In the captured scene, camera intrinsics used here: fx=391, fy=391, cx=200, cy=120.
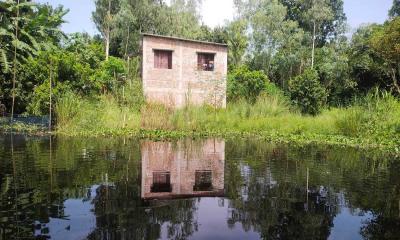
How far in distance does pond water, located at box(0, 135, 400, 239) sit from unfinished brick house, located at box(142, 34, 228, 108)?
12300 millimetres

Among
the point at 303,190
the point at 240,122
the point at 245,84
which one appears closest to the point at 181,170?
the point at 303,190

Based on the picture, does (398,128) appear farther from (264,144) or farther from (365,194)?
(365,194)

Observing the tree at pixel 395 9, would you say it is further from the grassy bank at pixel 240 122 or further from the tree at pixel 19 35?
the tree at pixel 19 35

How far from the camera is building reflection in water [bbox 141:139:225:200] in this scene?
590cm

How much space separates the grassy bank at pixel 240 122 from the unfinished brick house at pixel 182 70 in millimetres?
4778

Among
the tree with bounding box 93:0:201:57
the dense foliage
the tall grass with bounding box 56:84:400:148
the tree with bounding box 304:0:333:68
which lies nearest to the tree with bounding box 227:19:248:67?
the dense foliage

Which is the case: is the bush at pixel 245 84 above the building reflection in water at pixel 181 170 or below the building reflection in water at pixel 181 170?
above

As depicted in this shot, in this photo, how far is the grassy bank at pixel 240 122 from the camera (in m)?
12.7

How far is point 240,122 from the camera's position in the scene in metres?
16.4

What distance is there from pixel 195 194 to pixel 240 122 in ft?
35.4

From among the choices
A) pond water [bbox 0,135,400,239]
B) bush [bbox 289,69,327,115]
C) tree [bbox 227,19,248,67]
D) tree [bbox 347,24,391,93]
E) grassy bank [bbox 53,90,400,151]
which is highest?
tree [bbox 227,19,248,67]

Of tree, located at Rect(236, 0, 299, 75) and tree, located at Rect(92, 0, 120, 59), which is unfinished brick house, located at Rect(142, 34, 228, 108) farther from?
tree, located at Rect(92, 0, 120, 59)

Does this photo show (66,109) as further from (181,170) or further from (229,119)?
(181,170)

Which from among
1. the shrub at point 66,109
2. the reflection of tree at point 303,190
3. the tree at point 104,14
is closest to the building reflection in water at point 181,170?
the reflection of tree at point 303,190
